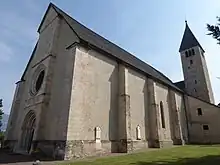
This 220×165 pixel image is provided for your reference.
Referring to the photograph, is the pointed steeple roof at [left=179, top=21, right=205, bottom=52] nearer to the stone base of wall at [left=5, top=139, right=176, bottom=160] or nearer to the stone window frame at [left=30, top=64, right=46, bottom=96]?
the stone base of wall at [left=5, top=139, right=176, bottom=160]

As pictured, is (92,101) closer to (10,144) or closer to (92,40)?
(92,40)

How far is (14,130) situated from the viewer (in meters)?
17.0

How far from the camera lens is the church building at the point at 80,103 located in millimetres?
11195

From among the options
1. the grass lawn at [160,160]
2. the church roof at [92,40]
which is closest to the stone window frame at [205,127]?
the church roof at [92,40]

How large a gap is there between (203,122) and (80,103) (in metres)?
21.9

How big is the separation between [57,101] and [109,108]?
13.9ft

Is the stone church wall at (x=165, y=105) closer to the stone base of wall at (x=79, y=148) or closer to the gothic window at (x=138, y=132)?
the gothic window at (x=138, y=132)

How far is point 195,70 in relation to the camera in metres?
33.3

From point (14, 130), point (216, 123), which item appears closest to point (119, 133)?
point (14, 130)

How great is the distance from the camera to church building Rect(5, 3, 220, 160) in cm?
1120

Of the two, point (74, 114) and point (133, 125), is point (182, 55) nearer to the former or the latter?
point (133, 125)

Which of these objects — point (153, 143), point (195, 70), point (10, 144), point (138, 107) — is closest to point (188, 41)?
point (195, 70)

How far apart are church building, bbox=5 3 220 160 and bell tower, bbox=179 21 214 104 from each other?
43.8ft

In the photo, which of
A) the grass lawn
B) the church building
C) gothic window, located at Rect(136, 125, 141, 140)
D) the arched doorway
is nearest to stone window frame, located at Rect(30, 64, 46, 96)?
the church building
